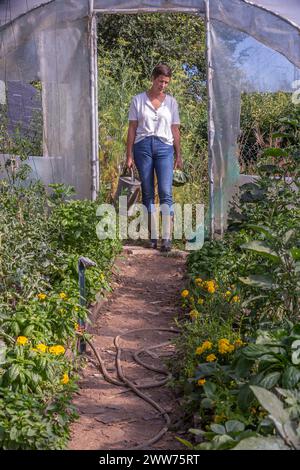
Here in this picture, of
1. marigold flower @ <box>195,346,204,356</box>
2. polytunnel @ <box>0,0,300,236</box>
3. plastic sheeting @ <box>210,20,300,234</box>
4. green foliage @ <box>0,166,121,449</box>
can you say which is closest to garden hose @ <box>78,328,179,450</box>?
green foliage @ <box>0,166,121,449</box>

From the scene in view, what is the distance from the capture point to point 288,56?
6.87m

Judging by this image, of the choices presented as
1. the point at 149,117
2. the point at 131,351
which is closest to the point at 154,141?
the point at 149,117

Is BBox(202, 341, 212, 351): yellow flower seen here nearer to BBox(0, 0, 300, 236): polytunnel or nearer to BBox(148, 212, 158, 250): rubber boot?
BBox(0, 0, 300, 236): polytunnel

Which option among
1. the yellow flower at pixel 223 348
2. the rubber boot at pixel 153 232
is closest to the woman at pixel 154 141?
the rubber boot at pixel 153 232

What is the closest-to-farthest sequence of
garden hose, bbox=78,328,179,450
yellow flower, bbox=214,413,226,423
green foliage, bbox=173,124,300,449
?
green foliage, bbox=173,124,300,449 < yellow flower, bbox=214,413,226,423 < garden hose, bbox=78,328,179,450

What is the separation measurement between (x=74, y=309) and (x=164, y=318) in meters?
1.42

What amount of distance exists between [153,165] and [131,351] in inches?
114

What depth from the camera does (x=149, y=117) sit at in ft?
22.6

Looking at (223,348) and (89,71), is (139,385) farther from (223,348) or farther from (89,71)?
(89,71)

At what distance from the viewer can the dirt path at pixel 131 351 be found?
3326 millimetres
